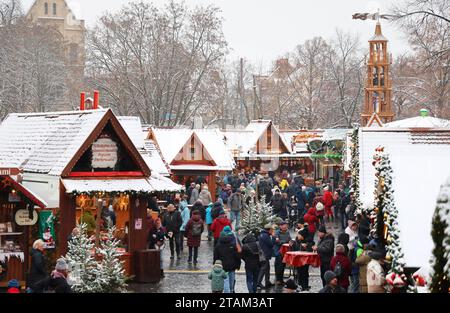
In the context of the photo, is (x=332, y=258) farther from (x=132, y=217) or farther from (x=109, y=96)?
(x=109, y=96)

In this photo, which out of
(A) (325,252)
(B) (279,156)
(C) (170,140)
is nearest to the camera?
(A) (325,252)

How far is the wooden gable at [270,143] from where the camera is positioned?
64.4m

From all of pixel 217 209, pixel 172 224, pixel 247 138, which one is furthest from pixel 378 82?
pixel 172 224

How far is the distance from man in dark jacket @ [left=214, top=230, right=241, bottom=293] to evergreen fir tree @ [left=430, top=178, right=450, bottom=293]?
9491 mm

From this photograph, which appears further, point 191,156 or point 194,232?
point 191,156

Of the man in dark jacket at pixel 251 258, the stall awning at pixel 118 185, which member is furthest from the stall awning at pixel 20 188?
the man in dark jacket at pixel 251 258

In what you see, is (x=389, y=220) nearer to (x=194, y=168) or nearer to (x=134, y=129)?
(x=134, y=129)

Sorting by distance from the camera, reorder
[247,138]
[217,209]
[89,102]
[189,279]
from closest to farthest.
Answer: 1. [189,279]
2. [217,209]
3. [89,102]
4. [247,138]

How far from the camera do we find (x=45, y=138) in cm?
→ 2575

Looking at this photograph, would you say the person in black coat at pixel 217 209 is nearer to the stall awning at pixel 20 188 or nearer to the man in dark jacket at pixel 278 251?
the man in dark jacket at pixel 278 251

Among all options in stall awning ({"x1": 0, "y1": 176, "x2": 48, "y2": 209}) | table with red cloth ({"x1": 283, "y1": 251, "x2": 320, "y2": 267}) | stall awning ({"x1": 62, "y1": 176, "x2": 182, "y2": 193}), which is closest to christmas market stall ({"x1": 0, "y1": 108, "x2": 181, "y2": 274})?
stall awning ({"x1": 62, "y1": 176, "x2": 182, "y2": 193})

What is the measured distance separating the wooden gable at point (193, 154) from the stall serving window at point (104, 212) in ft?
70.1

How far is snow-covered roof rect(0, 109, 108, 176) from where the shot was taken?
2369cm

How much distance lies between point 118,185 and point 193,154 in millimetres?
23797
